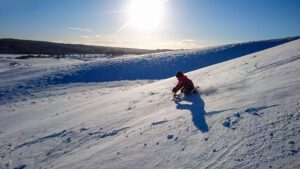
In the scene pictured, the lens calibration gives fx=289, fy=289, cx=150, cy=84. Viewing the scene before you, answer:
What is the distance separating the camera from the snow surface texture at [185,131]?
13.5 feet

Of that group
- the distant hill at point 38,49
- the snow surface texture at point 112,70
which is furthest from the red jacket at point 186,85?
the distant hill at point 38,49

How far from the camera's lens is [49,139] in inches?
280

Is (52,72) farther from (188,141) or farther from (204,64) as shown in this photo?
(188,141)

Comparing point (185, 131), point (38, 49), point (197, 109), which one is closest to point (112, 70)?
point (197, 109)

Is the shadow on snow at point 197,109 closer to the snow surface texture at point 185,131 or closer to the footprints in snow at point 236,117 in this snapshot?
the snow surface texture at point 185,131

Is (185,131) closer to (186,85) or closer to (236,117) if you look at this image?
(236,117)

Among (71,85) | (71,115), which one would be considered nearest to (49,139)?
(71,115)

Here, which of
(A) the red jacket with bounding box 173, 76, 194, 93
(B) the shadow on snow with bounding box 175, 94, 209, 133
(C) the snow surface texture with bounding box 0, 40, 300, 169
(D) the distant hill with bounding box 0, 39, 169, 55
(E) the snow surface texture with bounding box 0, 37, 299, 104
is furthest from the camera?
(D) the distant hill with bounding box 0, 39, 169, 55

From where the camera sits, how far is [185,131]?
5258mm

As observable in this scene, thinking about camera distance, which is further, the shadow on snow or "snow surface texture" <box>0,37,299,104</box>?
"snow surface texture" <box>0,37,299,104</box>

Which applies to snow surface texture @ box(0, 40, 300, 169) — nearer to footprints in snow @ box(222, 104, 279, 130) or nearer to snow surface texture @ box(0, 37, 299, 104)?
footprints in snow @ box(222, 104, 279, 130)

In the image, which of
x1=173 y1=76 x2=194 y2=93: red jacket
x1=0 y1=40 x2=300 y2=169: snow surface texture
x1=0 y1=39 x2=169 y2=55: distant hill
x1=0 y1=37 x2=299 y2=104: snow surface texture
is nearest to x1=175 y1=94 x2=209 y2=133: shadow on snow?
x1=0 y1=40 x2=300 y2=169: snow surface texture

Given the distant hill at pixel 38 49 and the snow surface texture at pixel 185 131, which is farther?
the distant hill at pixel 38 49

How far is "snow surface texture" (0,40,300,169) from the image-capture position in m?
4.11
